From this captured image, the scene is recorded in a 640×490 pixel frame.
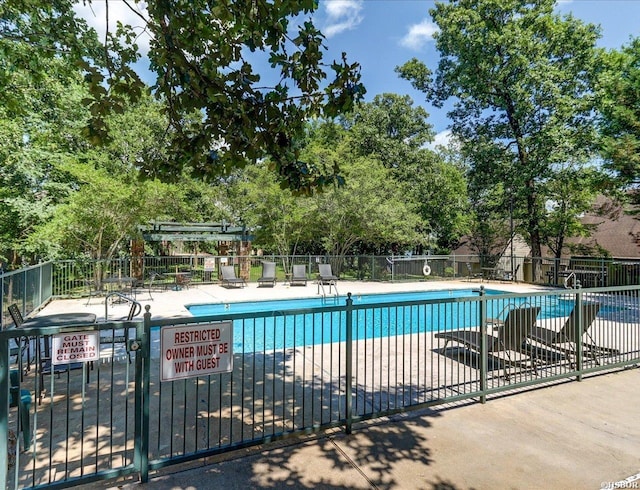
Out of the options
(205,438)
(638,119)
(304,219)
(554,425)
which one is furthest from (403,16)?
(205,438)

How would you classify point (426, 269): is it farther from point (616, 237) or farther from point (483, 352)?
point (483, 352)

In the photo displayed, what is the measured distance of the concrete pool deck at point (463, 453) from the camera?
2965mm

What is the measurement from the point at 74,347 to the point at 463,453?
11.2 ft

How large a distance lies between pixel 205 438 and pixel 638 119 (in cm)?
1590

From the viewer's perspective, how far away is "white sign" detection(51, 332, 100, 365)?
2.84 m

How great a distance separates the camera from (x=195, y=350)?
326cm

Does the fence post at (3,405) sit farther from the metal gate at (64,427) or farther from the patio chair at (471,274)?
the patio chair at (471,274)

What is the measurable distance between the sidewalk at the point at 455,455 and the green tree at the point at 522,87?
17.3 m

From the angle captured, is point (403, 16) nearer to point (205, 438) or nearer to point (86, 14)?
point (86, 14)

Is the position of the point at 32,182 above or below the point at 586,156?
below

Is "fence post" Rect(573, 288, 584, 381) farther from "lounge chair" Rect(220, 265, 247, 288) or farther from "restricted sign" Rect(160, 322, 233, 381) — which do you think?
"lounge chair" Rect(220, 265, 247, 288)

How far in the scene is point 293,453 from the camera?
3.40 meters

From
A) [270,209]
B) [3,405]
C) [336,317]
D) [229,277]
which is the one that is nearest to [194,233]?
[229,277]

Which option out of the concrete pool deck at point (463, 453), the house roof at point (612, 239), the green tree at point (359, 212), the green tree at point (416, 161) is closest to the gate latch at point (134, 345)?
the concrete pool deck at point (463, 453)
